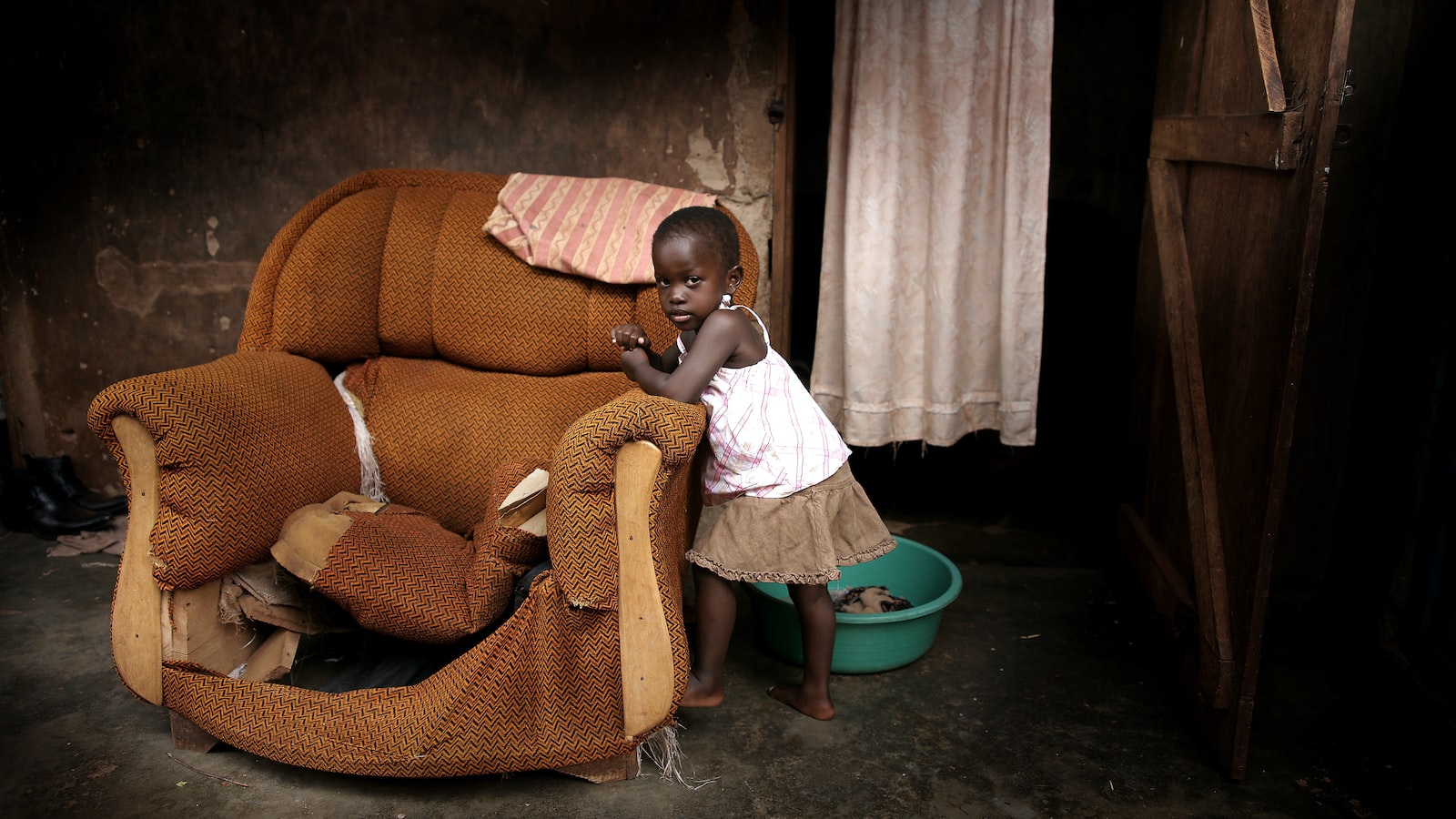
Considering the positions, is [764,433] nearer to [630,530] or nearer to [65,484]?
[630,530]

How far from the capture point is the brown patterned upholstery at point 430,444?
5.74ft

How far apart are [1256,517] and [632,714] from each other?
1234 mm

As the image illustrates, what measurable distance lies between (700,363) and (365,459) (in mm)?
935

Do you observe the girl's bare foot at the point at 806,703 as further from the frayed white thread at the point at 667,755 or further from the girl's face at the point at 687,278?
the girl's face at the point at 687,278

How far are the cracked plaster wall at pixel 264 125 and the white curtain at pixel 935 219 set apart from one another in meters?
0.36

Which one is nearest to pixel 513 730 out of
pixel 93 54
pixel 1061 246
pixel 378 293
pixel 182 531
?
pixel 182 531

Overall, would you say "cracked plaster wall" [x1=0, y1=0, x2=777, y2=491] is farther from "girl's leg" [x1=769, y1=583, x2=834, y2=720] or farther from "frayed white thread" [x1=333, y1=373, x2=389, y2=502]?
"girl's leg" [x1=769, y1=583, x2=834, y2=720]

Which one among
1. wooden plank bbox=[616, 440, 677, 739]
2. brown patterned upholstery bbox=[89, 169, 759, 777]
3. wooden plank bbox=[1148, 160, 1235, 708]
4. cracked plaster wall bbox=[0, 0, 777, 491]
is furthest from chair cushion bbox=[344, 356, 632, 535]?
wooden plank bbox=[1148, 160, 1235, 708]

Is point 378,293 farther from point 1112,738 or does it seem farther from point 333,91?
point 1112,738

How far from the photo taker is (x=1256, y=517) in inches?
72.9

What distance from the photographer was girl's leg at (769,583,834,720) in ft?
6.84

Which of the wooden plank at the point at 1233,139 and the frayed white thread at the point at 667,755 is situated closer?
the wooden plank at the point at 1233,139

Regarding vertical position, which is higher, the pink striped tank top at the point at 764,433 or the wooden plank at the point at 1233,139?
the wooden plank at the point at 1233,139

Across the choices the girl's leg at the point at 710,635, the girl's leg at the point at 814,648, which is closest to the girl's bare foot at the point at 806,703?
the girl's leg at the point at 814,648
